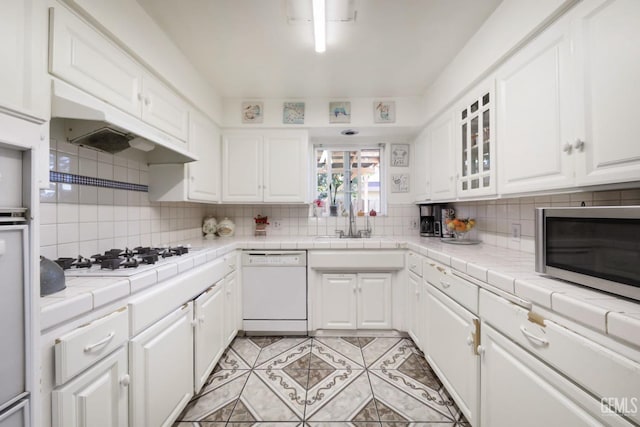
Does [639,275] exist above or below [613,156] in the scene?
below

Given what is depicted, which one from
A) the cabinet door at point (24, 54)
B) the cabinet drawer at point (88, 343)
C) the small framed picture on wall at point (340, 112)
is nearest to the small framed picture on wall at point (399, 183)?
the small framed picture on wall at point (340, 112)

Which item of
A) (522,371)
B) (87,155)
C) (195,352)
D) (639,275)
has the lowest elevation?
(195,352)

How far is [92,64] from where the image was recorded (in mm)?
1180

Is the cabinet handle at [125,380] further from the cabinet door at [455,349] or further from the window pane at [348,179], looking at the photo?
the window pane at [348,179]

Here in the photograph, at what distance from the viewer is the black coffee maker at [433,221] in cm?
267

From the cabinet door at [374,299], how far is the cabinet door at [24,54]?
222 cm

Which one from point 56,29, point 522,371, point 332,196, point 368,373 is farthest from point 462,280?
point 56,29

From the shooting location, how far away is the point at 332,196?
3117 millimetres

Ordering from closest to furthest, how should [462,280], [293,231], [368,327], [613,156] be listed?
[613,156] → [462,280] → [368,327] → [293,231]

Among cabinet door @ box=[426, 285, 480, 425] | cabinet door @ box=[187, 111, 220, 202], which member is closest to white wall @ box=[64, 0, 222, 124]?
cabinet door @ box=[187, 111, 220, 202]

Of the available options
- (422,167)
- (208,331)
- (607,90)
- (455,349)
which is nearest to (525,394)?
(455,349)

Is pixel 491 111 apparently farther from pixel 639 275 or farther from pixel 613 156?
pixel 639 275

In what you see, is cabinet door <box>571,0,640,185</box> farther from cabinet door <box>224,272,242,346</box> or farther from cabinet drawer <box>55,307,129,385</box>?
cabinet door <box>224,272,242,346</box>

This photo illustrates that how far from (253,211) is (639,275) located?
2.84 metres
